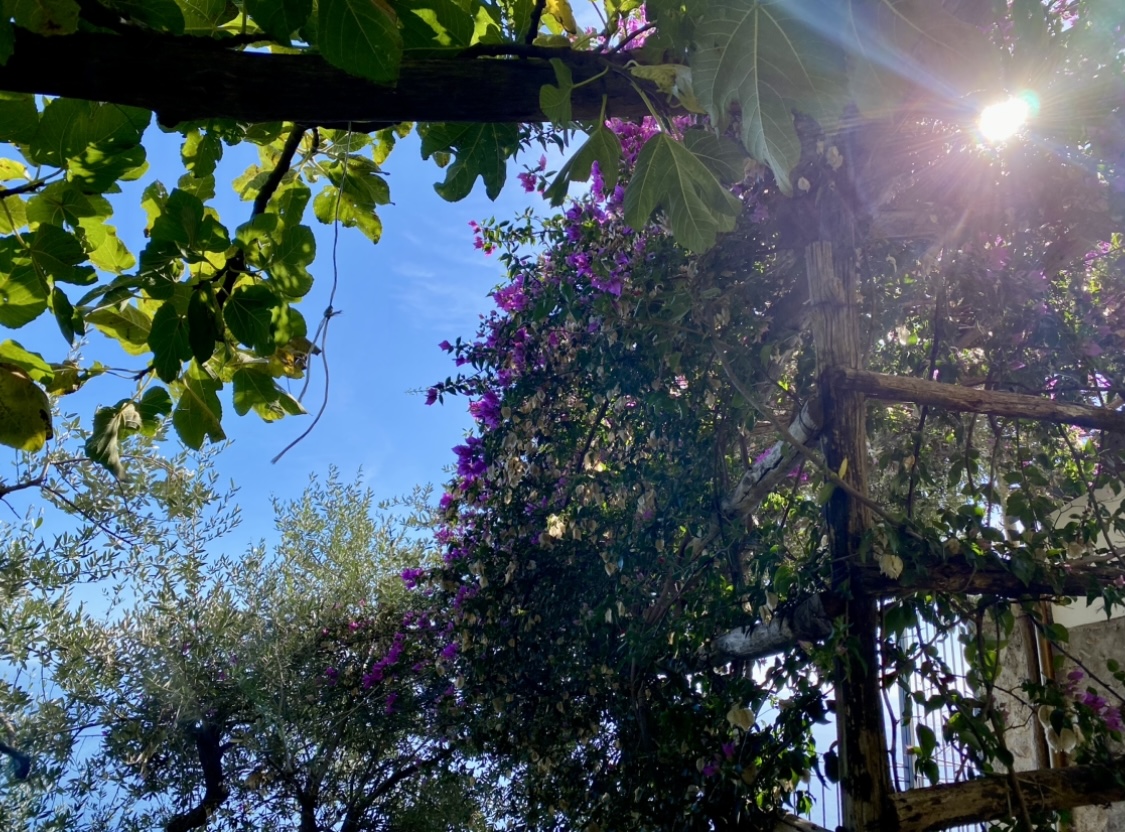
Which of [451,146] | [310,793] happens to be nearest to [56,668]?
[310,793]

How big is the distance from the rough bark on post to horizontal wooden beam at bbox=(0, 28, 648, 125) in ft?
4.50

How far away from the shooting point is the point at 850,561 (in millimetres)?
1701

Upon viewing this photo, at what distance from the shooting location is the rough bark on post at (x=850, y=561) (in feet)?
5.16

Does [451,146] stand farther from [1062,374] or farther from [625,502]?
[1062,374]

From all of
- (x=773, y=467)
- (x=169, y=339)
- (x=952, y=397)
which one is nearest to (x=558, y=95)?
(x=169, y=339)

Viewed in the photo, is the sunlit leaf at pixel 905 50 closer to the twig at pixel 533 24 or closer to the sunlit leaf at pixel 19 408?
the twig at pixel 533 24

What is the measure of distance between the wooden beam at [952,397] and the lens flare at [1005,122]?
2.16 ft

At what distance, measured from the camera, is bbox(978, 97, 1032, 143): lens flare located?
179 centimetres

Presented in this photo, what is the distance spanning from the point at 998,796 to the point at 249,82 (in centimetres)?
197

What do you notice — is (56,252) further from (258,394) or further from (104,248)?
(258,394)

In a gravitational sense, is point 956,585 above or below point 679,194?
below

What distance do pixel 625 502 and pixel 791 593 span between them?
1132 millimetres

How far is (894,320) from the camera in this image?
2.97m

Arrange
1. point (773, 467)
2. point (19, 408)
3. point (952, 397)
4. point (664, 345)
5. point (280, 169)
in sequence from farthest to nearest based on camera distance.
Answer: point (664, 345) → point (773, 467) → point (952, 397) → point (280, 169) → point (19, 408)
